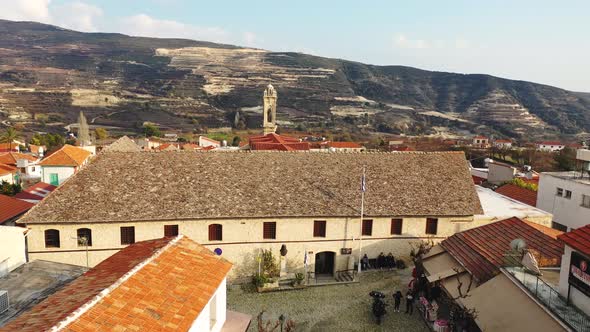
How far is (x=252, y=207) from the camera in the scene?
28.4 m

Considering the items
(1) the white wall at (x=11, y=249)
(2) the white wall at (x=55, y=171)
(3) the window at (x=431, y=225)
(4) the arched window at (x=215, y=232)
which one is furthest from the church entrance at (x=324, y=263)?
(2) the white wall at (x=55, y=171)

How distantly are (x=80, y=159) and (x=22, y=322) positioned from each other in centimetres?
4483

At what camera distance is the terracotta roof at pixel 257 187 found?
1066 inches

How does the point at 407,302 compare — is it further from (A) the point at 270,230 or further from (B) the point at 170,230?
(B) the point at 170,230

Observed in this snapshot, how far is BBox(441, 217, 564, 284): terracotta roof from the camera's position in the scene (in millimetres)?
21031

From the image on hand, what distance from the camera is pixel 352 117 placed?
197 m

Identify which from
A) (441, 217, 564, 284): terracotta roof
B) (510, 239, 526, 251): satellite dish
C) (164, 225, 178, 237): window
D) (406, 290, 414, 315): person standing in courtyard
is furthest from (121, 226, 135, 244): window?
(510, 239, 526, 251): satellite dish

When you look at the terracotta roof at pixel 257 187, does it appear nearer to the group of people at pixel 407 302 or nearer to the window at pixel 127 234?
the window at pixel 127 234

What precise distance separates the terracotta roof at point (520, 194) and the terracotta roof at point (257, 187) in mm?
13998

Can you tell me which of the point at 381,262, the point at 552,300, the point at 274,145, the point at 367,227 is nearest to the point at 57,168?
the point at 274,145

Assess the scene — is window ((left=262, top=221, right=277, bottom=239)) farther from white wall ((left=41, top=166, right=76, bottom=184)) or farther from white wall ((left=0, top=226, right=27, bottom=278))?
white wall ((left=41, top=166, right=76, bottom=184))

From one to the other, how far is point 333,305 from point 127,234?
1356cm

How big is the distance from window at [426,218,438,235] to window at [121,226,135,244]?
66.1 ft

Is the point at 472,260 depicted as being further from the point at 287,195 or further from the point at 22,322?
Result: the point at 22,322
